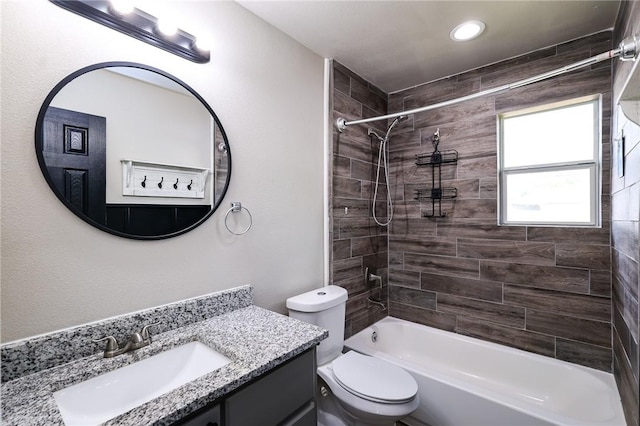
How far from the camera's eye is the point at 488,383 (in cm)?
207

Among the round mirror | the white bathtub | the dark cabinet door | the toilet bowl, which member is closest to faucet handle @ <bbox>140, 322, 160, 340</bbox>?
the round mirror

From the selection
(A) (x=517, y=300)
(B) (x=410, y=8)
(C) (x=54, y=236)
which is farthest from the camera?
(A) (x=517, y=300)

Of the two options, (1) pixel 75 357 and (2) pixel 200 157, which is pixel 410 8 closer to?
(2) pixel 200 157

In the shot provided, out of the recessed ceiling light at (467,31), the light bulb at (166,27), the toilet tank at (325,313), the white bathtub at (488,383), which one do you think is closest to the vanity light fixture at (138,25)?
the light bulb at (166,27)

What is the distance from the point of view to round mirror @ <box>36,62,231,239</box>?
1.01 m

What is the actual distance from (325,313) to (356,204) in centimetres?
99

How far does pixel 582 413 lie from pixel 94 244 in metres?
2.73

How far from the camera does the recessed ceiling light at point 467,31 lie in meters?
1.74

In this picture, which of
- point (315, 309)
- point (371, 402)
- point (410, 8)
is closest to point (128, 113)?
point (315, 309)

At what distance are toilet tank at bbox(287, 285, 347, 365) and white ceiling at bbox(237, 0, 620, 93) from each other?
5.64 ft

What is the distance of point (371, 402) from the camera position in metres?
1.44

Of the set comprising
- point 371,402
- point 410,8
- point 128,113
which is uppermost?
point 410,8

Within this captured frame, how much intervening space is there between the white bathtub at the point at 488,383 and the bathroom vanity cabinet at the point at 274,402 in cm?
94

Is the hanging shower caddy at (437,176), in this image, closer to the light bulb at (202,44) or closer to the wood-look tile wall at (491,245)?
the wood-look tile wall at (491,245)
